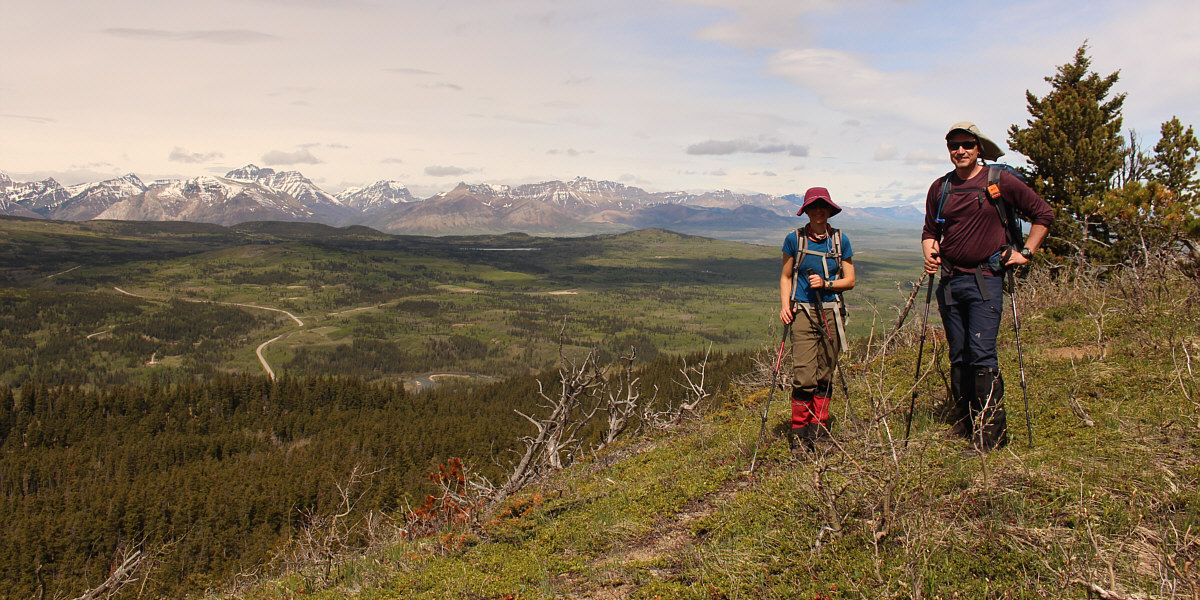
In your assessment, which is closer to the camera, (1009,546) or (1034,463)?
(1009,546)

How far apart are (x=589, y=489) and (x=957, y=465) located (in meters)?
5.21

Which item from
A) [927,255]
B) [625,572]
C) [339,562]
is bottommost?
[339,562]

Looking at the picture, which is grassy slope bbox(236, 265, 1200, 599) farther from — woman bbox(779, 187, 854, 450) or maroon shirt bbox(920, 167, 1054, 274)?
maroon shirt bbox(920, 167, 1054, 274)

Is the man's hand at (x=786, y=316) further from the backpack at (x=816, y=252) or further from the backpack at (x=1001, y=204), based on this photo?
the backpack at (x=1001, y=204)

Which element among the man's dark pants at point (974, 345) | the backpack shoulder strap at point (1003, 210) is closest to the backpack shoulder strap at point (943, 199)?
the backpack shoulder strap at point (1003, 210)

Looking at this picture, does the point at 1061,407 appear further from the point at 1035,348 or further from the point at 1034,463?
the point at 1035,348

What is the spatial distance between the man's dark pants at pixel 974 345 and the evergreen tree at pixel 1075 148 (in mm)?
15677

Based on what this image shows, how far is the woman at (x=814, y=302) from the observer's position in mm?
7500

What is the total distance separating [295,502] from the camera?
188ft

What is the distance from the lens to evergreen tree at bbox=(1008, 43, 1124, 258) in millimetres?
19625

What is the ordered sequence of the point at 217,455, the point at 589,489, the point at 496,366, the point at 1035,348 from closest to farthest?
the point at 589,489 → the point at 1035,348 → the point at 217,455 → the point at 496,366

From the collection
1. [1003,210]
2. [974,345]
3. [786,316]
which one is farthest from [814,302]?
[1003,210]

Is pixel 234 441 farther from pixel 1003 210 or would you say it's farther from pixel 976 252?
pixel 1003 210

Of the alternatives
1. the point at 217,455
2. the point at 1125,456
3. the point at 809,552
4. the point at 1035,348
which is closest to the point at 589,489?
the point at 809,552
